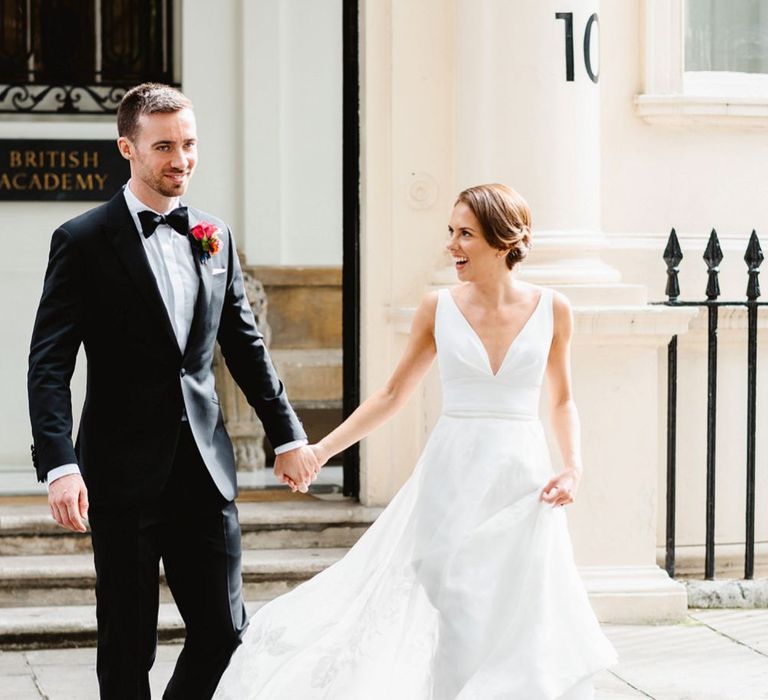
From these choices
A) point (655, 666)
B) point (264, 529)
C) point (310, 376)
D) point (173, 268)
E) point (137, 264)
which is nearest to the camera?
point (137, 264)

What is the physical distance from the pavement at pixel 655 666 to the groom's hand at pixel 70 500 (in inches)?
76.4

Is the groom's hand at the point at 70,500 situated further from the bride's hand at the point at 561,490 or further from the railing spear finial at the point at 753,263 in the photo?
the railing spear finial at the point at 753,263

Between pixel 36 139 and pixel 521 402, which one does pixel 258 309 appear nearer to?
pixel 36 139

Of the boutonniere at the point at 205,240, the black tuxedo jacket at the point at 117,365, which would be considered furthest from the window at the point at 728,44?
the black tuxedo jacket at the point at 117,365

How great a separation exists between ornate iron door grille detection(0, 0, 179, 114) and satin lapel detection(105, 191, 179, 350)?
5.34m

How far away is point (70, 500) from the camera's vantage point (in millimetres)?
3953

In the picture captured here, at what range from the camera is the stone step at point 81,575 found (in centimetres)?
685

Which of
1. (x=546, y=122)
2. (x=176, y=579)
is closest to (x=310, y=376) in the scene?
(x=546, y=122)

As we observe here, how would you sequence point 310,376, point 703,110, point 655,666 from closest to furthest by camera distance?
point 655,666
point 703,110
point 310,376

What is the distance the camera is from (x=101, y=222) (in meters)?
4.19

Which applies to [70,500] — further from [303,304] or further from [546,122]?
[303,304]

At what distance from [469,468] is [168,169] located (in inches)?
49.3

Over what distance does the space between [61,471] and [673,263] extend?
3.81 m

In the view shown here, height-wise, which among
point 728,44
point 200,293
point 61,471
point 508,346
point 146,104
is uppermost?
point 728,44
